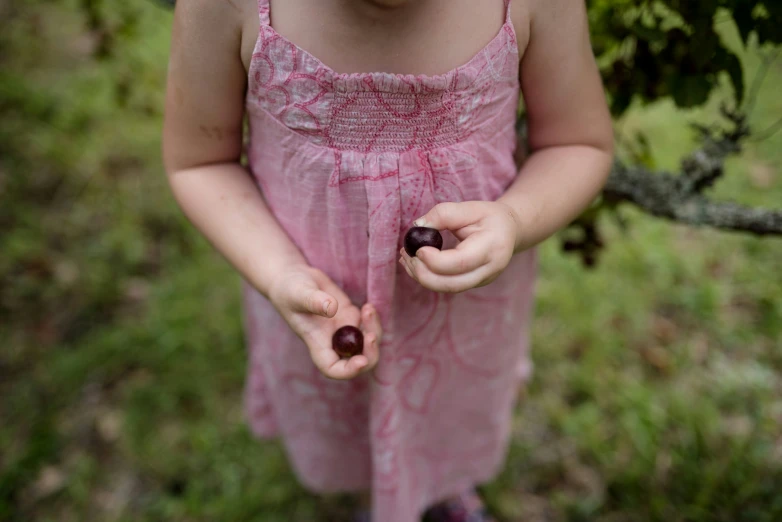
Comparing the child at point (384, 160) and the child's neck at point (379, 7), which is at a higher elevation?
the child's neck at point (379, 7)

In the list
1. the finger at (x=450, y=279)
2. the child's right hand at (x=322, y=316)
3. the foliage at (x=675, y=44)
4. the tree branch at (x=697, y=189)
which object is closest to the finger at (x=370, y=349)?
the child's right hand at (x=322, y=316)

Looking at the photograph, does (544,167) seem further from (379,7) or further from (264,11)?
(264,11)

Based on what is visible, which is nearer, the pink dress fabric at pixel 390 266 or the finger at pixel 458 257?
the finger at pixel 458 257

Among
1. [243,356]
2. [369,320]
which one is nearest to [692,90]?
[369,320]

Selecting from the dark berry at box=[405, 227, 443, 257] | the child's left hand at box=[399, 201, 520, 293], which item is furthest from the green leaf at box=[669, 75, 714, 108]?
the dark berry at box=[405, 227, 443, 257]

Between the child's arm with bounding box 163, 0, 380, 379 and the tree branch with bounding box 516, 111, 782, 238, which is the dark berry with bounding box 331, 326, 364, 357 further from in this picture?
the tree branch with bounding box 516, 111, 782, 238

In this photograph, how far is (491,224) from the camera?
3.01 feet

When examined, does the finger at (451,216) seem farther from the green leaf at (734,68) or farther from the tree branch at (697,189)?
the green leaf at (734,68)

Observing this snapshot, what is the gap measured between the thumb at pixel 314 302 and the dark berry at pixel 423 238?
152 mm

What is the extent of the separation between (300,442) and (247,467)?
618 millimetres

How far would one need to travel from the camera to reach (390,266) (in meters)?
1.10

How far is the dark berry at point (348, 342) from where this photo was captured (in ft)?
3.37

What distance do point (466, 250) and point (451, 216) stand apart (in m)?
0.06

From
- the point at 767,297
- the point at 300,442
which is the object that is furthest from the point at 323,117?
the point at 767,297
